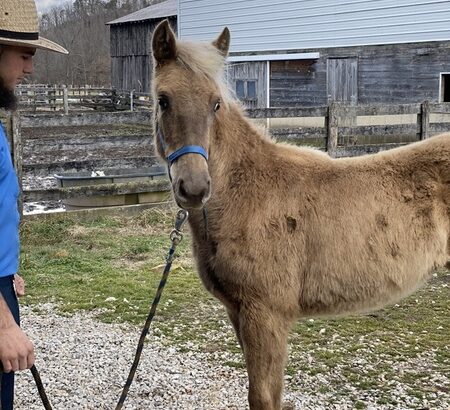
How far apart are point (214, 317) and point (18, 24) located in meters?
3.57

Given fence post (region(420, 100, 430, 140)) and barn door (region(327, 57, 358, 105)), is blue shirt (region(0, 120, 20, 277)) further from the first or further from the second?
barn door (region(327, 57, 358, 105))

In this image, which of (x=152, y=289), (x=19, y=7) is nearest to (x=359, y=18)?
(x=152, y=289)

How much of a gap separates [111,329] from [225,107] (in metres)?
2.51

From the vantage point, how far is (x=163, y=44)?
3059mm

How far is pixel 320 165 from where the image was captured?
135 inches

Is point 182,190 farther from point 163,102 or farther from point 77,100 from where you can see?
point 77,100

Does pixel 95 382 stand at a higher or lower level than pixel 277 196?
lower

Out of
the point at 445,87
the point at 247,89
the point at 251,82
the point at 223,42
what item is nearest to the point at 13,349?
the point at 223,42

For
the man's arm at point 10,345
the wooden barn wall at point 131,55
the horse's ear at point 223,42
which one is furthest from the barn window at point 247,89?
the man's arm at point 10,345

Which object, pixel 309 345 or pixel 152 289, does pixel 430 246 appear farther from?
pixel 152 289

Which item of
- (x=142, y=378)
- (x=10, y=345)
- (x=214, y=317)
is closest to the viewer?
(x=10, y=345)

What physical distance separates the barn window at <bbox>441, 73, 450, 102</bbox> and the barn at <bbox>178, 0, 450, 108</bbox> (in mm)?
27

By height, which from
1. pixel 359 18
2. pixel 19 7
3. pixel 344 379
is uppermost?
pixel 359 18

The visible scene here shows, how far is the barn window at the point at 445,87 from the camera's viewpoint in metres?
15.0
